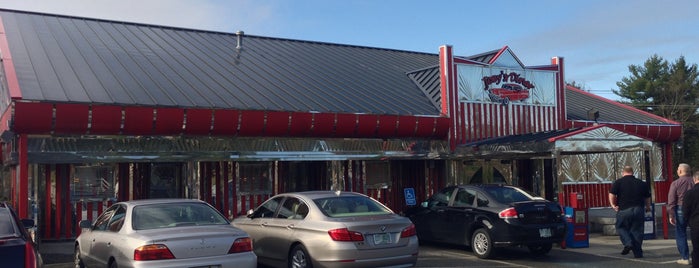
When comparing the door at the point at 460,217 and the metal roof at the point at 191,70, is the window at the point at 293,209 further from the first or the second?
the metal roof at the point at 191,70

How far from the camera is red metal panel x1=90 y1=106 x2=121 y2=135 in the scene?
12.3 m

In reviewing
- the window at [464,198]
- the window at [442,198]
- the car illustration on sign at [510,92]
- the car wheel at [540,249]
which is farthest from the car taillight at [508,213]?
the car illustration on sign at [510,92]

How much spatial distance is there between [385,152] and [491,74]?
4.74 meters

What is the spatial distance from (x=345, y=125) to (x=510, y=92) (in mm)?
6133

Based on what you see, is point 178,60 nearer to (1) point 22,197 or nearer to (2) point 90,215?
(2) point 90,215

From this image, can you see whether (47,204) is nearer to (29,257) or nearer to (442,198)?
(29,257)

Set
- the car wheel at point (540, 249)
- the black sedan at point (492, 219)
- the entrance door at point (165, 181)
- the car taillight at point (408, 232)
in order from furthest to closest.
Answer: the entrance door at point (165, 181), the car wheel at point (540, 249), the black sedan at point (492, 219), the car taillight at point (408, 232)

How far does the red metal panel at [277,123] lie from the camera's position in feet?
47.0

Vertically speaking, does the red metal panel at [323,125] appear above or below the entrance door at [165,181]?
above

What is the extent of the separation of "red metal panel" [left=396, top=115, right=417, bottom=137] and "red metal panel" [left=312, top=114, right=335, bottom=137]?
6.41ft

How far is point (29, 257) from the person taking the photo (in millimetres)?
6539

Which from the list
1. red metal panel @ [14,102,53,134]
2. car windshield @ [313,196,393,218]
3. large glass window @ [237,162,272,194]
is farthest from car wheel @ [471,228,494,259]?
red metal panel @ [14,102,53,134]

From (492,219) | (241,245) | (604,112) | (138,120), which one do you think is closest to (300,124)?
(138,120)

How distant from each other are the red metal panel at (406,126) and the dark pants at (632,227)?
234 inches
